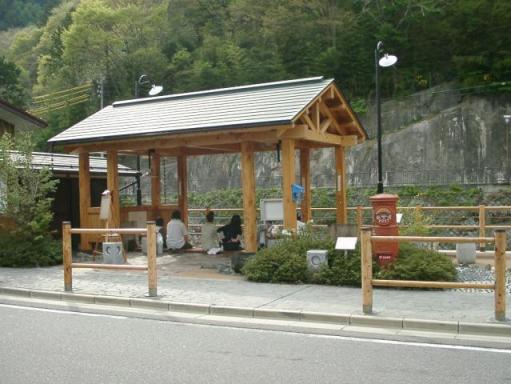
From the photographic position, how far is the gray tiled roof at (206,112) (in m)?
13.5

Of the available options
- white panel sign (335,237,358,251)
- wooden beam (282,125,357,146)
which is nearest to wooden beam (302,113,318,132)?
wooden beam (282,125,357,146)

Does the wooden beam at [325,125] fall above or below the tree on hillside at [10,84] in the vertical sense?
below

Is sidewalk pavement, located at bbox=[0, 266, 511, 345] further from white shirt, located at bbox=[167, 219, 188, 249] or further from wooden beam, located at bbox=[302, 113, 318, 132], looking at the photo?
wooden beam, located at bbox=[302, 113, 318, 132]

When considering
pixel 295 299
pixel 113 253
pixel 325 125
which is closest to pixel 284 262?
pixel 295 299

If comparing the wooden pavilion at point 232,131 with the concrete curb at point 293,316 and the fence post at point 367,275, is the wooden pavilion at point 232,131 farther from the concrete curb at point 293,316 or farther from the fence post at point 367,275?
the fence post at point 367,275

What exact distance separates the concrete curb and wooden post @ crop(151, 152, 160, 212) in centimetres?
835

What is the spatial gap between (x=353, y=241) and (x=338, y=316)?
2.81m

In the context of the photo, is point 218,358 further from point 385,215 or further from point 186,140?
point 186,140

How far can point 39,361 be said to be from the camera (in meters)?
6.32

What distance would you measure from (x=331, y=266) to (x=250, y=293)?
1.86 meters

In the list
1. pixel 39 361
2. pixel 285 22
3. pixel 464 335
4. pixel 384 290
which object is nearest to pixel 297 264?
pixel 384 290

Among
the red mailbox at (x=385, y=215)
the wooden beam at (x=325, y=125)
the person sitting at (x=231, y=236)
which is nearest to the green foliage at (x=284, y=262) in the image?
the red mailbox at (x=385, y=215)

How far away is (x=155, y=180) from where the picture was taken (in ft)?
63.5

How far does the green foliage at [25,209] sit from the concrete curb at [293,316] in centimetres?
373
